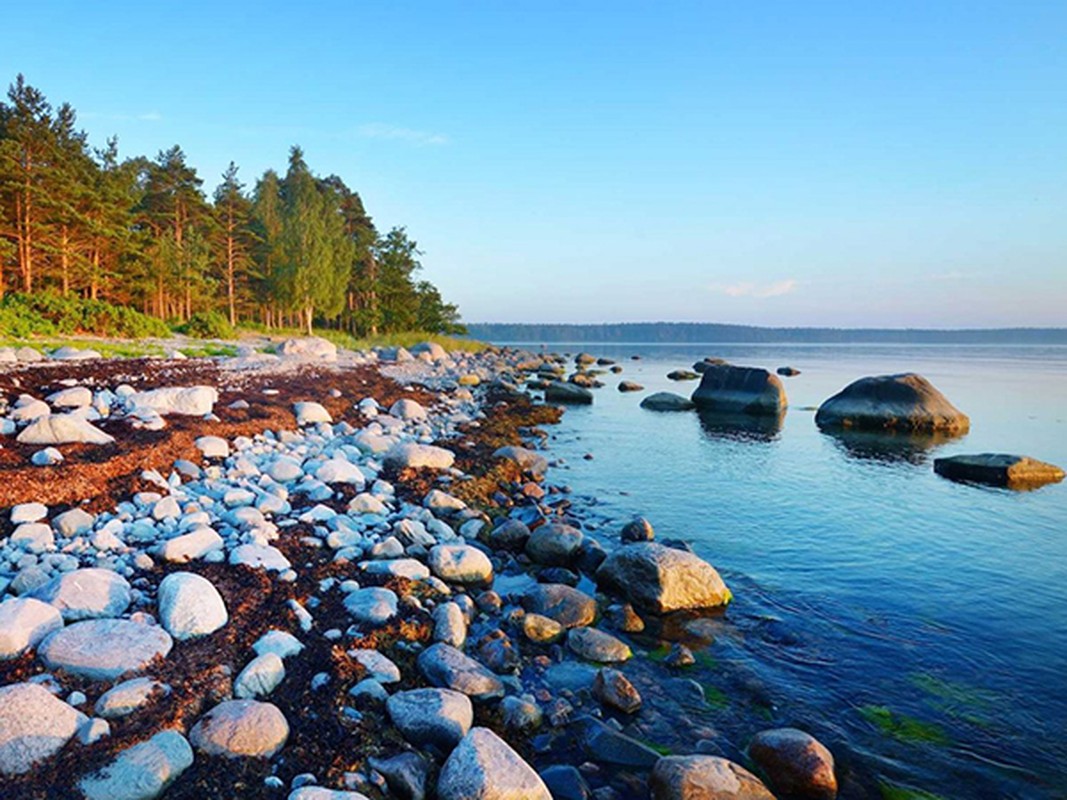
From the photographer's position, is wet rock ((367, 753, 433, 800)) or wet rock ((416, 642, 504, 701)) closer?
wet rock ((367, 753, 433, 800))

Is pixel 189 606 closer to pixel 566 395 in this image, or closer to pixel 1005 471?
pixel 1005 471

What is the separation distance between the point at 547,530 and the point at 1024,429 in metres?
19.9

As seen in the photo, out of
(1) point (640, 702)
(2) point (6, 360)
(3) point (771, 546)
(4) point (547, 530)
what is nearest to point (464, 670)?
(1) point (640, 702)

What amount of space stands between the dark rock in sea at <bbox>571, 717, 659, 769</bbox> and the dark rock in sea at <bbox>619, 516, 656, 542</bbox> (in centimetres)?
429

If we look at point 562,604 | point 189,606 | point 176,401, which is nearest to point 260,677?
point 189,606

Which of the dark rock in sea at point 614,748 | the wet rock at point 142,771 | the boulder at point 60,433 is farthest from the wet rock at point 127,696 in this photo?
the boulder at point 60,433

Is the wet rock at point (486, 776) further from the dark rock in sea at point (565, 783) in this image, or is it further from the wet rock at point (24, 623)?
the wet rock at point (24, 623)

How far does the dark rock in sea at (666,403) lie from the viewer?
23.8 meters

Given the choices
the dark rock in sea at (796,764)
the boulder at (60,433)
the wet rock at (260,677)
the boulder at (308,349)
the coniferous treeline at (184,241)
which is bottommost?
the dark rock in sea at (796,764)

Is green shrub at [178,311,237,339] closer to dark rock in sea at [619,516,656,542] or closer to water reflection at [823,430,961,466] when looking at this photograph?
dark rock in sea at [619,516,656,542]

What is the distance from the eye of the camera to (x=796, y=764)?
376 centimetres

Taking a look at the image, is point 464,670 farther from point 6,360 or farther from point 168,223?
point 168,223

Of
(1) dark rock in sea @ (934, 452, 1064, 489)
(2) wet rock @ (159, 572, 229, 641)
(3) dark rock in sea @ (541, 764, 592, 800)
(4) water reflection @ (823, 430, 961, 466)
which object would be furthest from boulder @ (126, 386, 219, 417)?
(1) dark rock in sea @ (934, 452, 1064, 489)

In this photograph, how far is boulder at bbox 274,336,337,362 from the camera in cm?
2478
